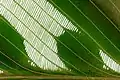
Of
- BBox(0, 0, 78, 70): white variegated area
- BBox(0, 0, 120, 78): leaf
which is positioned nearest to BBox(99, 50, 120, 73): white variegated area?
BBox(0, 0, 120, 78): leaf

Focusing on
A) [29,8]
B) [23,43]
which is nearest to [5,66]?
[23,43]

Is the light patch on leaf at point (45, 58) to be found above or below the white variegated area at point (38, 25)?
below

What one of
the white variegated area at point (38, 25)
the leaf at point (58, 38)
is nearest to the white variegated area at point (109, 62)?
the leaf at point (58, 38)

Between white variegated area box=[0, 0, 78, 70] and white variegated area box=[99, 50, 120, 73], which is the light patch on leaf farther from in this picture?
white variegated area box=[99, 50, 120, 73]

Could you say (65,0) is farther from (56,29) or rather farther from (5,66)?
(5,66)

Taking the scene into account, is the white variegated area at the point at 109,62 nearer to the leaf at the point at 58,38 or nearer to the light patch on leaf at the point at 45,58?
the leaf at the point at 58,38

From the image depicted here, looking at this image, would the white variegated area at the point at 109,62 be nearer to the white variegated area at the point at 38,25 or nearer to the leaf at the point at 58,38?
the leaf at the point at 58,38

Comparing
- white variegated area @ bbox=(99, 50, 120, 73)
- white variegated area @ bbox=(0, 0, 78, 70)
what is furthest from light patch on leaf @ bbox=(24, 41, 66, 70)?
white variegated area @ bbox=(99, 50, 120, 73)

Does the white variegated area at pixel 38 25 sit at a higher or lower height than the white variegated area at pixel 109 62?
higher

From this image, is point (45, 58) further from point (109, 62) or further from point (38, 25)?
point (109, 62)

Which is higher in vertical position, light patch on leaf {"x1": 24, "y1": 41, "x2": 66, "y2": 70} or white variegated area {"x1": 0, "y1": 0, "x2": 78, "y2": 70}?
white variegated area {"x1": 0, "y1": 0, "x2": 78, "y2": 70}

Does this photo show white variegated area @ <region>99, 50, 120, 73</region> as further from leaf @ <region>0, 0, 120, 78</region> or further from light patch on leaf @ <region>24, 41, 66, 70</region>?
light patch on leaf @ <region>24, 41, 66, 70</region>
